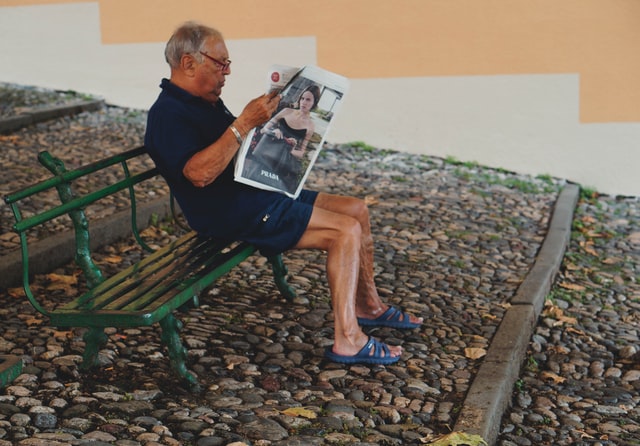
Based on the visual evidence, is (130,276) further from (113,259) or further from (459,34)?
(459,34)

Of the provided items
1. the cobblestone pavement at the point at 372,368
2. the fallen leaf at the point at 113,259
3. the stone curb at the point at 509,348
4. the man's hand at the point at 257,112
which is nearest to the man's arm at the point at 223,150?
the man's hand at the point at 257,112

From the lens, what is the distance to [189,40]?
3928 millimetres

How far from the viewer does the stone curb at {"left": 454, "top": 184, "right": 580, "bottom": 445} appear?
3615 millimetres

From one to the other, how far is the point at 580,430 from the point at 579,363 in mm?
819

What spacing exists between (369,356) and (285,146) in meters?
1.02

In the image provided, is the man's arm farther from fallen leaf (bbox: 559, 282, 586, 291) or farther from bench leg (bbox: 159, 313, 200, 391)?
fallen leaf (bbox: 559, 282, 586, 291)

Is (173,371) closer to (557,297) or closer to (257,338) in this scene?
(257,338)

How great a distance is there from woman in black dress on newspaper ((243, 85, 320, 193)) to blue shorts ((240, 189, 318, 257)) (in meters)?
0.09

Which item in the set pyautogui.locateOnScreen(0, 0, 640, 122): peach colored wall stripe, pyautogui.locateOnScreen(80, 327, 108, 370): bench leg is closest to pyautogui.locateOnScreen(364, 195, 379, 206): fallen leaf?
pyautogui.locateOnScreen(0, 0, 640, 122): peach colored wall stripe

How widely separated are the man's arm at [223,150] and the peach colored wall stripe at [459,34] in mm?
5205

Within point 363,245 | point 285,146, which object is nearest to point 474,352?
point 363,245

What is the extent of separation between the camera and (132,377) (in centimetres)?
377

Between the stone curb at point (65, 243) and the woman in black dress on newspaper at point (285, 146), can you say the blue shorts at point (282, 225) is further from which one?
the stone curb at point (65, 243)

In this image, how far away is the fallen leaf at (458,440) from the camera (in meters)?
3.30
